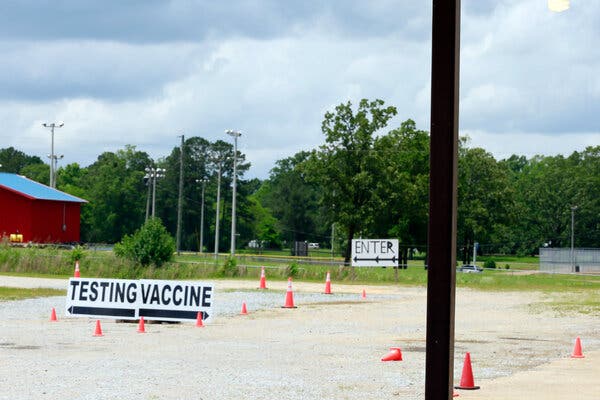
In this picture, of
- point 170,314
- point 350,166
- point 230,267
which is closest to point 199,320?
point 170,314

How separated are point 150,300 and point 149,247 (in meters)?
23.4

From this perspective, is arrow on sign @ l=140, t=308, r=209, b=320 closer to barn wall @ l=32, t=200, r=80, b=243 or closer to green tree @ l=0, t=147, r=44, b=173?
A: barn wall @ l=32, t=200, r=80, b=243

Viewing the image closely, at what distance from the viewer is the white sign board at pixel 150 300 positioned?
22.0 metres

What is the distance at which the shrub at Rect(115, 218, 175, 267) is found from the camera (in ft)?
148

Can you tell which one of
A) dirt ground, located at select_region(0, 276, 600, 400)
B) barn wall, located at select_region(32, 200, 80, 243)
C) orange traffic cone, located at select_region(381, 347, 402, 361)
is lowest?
dirt ground, located at select_region(0, 276, 600, 400)

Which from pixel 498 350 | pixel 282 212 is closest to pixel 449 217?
pixel 498 350

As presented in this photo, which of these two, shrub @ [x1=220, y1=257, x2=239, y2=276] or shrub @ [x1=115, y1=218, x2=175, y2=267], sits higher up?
shrub @ [x1=115, y1=218, x2=175, y2=267]

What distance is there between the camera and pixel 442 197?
6.87m

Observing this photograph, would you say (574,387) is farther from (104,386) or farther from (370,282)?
(370,282)

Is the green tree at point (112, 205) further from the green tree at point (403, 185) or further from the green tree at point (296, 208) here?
the green tree at point (403, 185)

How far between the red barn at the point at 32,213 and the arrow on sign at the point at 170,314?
2118 inches

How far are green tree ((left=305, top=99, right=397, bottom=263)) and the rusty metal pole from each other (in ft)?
215

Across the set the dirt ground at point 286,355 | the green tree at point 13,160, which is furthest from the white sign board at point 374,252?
the green tree at point 13,160

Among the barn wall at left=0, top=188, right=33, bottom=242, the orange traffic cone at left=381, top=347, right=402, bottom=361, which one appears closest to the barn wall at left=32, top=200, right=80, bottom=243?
the barn wall at left=0, top=188, right=33, bottom=242
